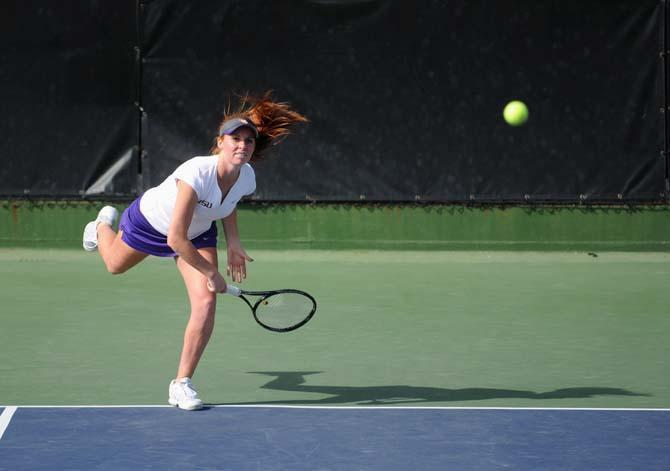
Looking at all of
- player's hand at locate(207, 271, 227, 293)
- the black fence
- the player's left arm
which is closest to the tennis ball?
the black fence

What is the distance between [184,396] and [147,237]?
28.2 inches

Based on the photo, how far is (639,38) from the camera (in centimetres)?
939

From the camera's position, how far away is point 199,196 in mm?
4387

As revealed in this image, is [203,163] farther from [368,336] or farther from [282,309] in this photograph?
[368,336]

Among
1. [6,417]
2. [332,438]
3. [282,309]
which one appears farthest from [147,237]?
[332,438]

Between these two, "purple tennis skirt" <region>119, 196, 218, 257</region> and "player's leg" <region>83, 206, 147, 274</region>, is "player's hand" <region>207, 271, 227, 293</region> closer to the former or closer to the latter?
"purple tennis skirt" <region>119, 196, 218, 257</region>

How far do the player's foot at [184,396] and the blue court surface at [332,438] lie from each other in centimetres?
5

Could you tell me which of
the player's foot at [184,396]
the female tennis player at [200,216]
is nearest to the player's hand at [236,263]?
the female tennis player at [200,216]

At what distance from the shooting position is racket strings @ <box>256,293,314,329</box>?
4848mm

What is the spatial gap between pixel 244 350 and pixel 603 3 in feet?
16.2

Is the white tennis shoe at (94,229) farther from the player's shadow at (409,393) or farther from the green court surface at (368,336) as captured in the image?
the player's shadow at (409,393)

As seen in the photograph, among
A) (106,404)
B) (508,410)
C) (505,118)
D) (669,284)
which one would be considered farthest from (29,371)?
(505,118)

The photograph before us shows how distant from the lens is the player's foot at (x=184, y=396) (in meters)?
4.34

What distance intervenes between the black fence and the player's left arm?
4595mm
